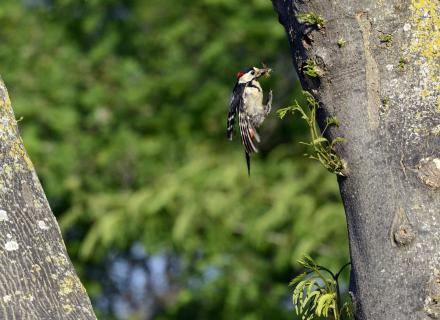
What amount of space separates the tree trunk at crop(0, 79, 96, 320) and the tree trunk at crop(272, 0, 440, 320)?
924 millimetres

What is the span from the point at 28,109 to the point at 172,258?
259cm

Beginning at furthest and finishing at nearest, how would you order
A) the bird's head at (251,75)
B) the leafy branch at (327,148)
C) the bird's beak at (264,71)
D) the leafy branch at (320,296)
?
1. the bird's head at (251,75)
2. the bird's beak at (264,71)
3. the leafy branch at (320,296)
4. the leafy branch at (327,148)

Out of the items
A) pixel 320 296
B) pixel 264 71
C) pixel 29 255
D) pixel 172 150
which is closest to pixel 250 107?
pixel 264 71

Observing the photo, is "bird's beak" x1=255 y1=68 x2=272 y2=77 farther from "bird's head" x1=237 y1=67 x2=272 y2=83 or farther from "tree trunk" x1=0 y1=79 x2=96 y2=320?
"tree trunk" x1=0 y1=79 x2=96 y2=320

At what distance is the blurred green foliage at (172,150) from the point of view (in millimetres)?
11117

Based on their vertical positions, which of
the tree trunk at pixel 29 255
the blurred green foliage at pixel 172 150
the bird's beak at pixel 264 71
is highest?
the tree trunk at pixel 29 255

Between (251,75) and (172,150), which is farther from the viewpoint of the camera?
(172,150)

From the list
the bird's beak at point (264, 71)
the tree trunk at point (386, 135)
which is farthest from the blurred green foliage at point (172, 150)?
the tree trunk at point (386, 135)

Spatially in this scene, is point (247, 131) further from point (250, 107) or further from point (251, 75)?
point (251, 75)

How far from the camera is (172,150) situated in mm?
12062

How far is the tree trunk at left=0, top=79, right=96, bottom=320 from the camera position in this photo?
3092mm

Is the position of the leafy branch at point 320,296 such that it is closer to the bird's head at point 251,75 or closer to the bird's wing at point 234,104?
the bird's head at point 251,75

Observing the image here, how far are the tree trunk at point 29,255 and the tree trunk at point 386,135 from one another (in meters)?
0.92

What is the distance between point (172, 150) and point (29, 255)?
29.2 ft
